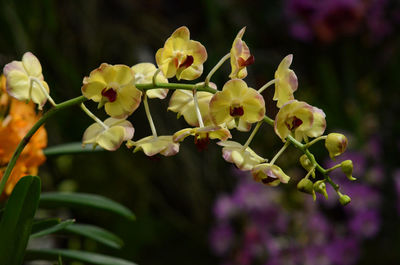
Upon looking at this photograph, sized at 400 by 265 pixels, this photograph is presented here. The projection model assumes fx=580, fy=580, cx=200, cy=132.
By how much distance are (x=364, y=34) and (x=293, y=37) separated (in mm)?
288

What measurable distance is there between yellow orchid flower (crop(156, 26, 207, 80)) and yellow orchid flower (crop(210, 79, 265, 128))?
49 mm

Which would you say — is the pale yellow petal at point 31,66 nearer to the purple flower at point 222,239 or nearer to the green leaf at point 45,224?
the green leaf at point 45,224

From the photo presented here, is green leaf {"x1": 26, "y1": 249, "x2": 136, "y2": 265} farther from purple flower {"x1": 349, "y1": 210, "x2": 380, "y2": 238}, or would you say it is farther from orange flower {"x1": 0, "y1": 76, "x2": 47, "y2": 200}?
purple flower {"x1": 349, "y1": 210, "x2": 380, "y2": 238}

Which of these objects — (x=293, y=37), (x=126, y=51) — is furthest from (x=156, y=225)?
(x=293, y=37)

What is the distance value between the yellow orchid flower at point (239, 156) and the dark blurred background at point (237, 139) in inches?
51.9

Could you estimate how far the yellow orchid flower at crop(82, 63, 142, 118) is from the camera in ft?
1.51

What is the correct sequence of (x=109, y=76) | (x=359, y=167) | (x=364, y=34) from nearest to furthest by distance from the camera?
1. (x=109, y=76)
2. (x=359, y=167)
3. (x=364, y=34)

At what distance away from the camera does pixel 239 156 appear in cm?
45

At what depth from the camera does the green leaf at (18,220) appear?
50 cm

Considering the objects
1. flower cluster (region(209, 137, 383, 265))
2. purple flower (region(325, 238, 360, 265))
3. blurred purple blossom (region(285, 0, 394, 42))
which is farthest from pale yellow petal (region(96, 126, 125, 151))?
blurred purple blossom (region(285, 0, 394, 42))

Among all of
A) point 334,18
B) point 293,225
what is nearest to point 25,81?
point 293,225

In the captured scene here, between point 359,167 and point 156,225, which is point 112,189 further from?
point 359,167

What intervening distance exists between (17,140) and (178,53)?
0.74 ft

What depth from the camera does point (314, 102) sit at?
2.26 m
